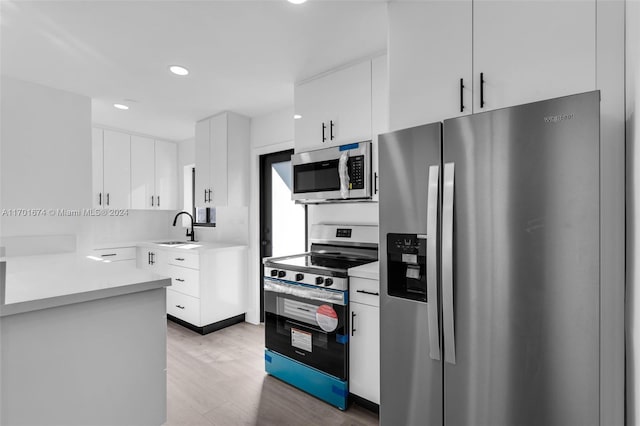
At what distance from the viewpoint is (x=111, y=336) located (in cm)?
135

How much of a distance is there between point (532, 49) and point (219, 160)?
3139mm

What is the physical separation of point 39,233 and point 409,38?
3.27 metres

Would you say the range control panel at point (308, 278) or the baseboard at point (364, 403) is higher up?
the range control panel at point (308, 278)

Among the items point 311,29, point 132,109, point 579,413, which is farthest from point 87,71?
point 579,413

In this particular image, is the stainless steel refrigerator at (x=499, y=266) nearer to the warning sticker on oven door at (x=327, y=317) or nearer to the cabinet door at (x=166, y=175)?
the warning sticker on oven door at (x=327, y=317)

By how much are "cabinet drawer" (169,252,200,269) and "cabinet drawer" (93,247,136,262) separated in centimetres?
77

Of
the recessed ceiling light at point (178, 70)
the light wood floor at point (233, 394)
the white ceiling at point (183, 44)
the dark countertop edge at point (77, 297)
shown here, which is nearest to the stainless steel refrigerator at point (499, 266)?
the light wood floor at point (233, 394)

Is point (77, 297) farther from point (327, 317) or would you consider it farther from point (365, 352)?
point (365, 352)

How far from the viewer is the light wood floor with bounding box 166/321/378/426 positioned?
2016 millimetres

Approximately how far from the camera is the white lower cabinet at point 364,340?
1983mm

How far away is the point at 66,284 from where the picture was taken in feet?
4.59

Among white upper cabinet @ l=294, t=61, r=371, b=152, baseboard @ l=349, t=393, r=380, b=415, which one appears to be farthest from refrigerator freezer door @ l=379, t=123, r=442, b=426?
white upper cabinet @ l=294, t=61, r=371, b=152

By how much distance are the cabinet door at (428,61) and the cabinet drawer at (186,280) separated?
2678 mm

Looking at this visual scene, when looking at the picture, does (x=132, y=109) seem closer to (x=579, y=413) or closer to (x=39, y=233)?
(x=39, y=233)
